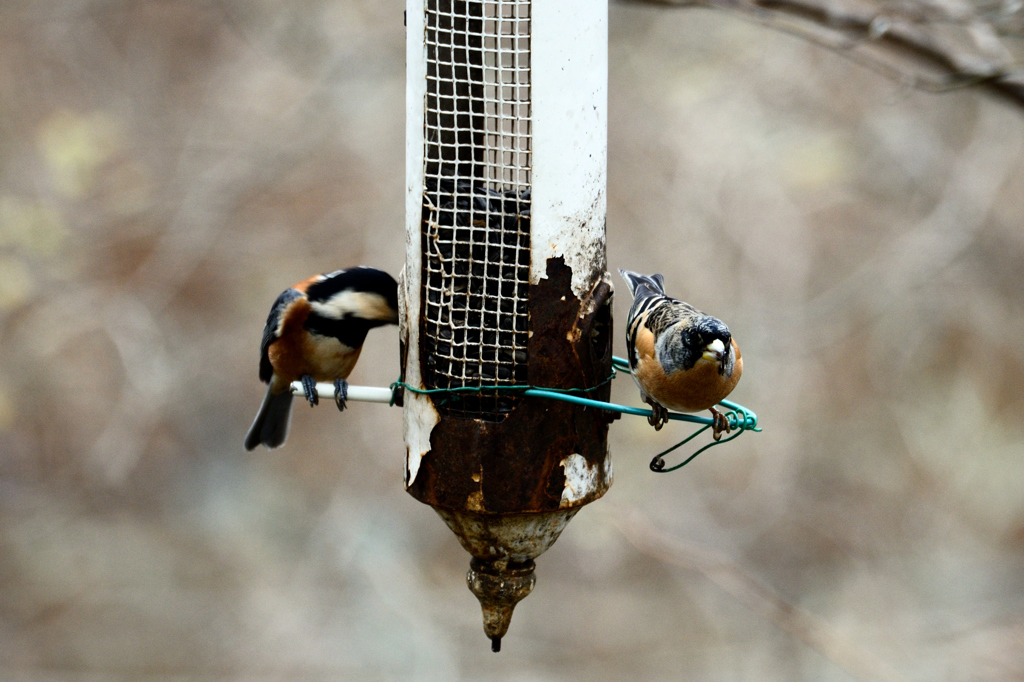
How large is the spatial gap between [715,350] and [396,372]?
5581 millimetres

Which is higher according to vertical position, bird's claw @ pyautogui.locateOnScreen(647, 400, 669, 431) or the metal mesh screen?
the metal mesh screen

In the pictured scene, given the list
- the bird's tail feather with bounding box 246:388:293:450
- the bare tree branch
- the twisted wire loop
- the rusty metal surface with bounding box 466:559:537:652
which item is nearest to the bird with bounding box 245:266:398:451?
the bird's tail feather with bounding box 246:388:293:450

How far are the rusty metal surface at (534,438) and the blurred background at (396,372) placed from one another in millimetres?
4609

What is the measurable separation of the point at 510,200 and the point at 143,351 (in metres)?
6.01

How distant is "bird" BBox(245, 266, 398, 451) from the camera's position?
169 inches

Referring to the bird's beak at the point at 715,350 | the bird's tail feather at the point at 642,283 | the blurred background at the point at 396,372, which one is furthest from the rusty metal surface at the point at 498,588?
the blurred background at the point at 396,372

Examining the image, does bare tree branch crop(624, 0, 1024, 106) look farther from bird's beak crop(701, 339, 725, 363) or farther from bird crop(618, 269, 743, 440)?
bird's beak crop(701, 339, 725, 363)

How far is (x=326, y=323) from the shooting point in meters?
4.70

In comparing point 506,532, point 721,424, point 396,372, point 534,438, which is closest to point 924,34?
point 721,424

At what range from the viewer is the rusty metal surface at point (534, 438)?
3.51 meters

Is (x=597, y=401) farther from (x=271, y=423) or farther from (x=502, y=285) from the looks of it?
(x=271, y=423)

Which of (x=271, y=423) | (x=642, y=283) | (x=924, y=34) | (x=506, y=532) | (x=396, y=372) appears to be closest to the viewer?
(x=506, y=532)

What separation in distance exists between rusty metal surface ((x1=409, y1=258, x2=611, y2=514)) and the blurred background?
4.61 meters

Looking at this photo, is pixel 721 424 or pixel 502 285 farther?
pixel 721 424
